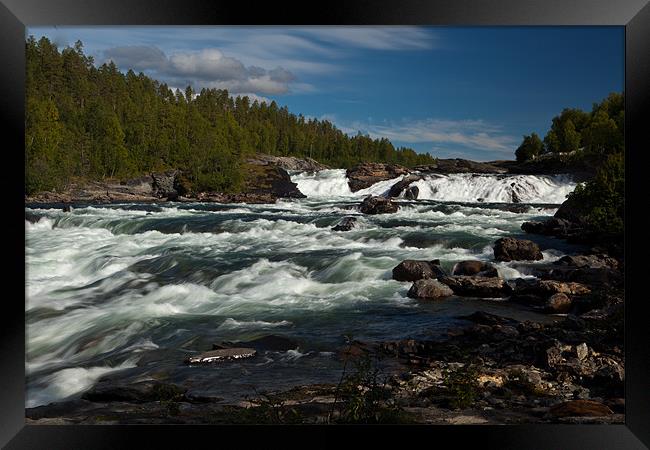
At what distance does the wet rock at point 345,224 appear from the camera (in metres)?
7.01

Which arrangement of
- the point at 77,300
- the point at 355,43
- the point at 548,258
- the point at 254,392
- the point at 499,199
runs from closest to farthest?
the point at 254,392 < the point at 355,43 < the point at 77,300 < the point at 548,258 < the point at 499,199

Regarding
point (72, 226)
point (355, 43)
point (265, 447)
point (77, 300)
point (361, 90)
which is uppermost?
point (355, 43)

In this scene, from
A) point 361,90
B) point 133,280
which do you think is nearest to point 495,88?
point 361,90

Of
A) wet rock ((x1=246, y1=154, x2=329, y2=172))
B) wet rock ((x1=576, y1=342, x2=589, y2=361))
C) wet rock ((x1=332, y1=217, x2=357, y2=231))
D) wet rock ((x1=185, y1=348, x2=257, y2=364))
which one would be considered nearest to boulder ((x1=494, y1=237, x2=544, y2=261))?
wet rock ((x1=332, y1=217, x2=357, y2=231))

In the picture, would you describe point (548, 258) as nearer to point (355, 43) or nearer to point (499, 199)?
point (499, 199)

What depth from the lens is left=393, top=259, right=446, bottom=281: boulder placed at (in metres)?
5.92

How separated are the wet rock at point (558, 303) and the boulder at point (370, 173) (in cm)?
191

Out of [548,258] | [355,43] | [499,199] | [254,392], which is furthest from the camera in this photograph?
[499,199]

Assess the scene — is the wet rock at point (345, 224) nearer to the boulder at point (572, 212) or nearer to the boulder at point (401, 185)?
the boulder at point (401, 185)

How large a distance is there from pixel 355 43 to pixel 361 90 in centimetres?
43

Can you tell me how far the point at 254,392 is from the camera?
13.8ft

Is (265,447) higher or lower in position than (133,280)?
lower

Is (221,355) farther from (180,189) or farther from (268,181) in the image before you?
(180,189)

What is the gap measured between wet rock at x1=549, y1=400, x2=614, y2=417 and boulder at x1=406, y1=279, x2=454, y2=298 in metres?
1.90
